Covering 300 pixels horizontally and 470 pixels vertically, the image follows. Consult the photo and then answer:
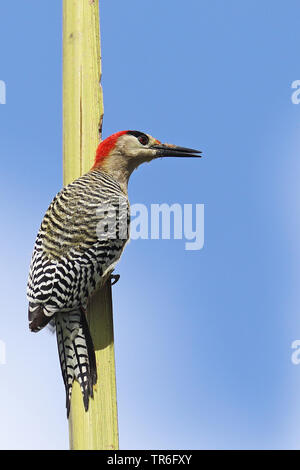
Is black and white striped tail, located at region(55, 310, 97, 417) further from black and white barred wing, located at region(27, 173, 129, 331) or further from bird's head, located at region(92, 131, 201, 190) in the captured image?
bird's head, located at region(92, 131, 201, 190)

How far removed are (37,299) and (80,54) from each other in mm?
1383

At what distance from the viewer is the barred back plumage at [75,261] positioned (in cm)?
409

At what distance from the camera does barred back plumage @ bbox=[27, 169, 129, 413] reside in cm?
409

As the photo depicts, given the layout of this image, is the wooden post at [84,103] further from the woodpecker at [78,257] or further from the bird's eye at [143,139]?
the bird's eye at [143,139]

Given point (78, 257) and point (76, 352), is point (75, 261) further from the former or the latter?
point (76, 352)

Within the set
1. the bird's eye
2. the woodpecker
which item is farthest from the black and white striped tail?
the bird's eye

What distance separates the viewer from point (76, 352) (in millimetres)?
4121

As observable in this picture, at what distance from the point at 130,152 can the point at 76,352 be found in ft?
5.07

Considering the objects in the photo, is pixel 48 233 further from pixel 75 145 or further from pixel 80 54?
pixel 80 54

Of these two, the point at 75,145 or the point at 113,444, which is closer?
the point at 113,444

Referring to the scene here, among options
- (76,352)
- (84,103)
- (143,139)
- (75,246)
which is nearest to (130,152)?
(143,139)
